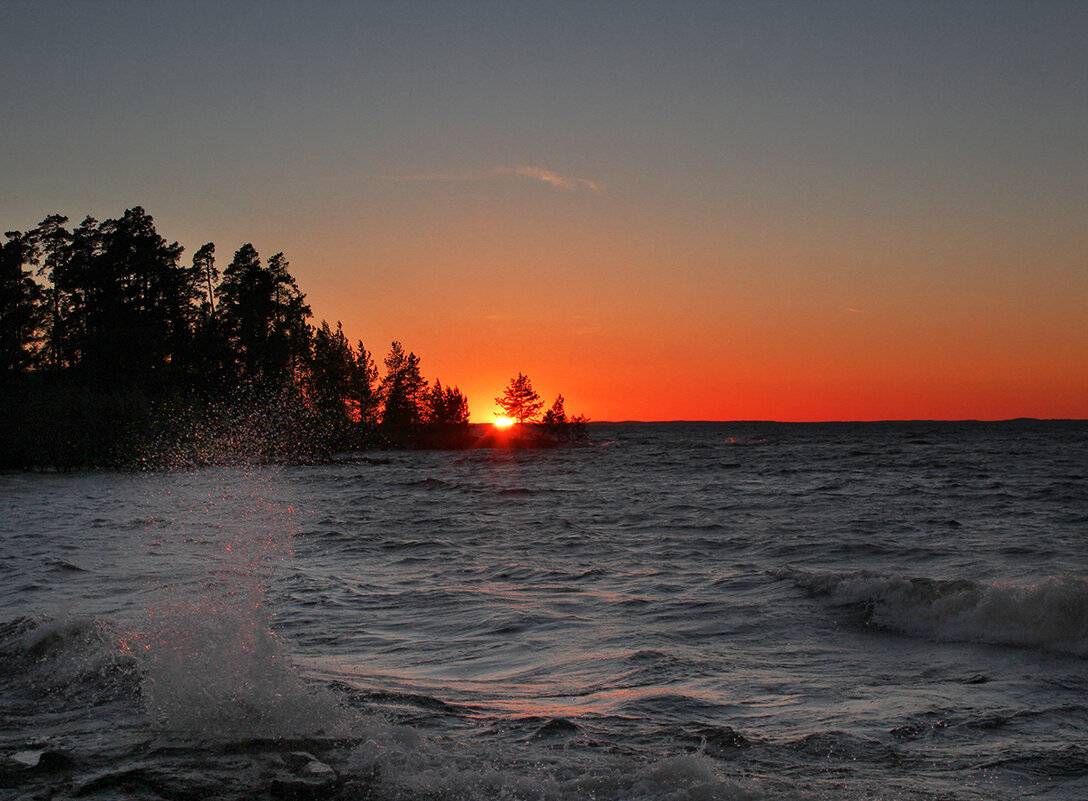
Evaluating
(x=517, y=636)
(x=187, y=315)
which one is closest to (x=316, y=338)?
(x=187, y=315)

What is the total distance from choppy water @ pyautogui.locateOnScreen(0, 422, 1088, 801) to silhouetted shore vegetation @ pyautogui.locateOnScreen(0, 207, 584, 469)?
1371 inches

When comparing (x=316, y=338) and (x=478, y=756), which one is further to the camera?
(x=316, y=338)

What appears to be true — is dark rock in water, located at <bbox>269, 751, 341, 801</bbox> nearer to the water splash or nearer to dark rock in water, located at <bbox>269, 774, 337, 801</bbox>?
dark rock in water, located at <bbox>269, 774, 337, 801</bbox>

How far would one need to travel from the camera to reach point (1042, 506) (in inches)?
1172

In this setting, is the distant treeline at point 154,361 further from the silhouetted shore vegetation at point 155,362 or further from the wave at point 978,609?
the wave at point 978,609

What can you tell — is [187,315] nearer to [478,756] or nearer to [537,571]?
[537,571]

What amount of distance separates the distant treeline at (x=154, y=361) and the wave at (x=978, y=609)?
174 ft

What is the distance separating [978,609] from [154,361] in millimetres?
75004

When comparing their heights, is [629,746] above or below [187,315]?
below

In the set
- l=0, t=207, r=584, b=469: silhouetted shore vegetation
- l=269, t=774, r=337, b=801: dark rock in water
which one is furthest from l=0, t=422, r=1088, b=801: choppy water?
l=0, t=207, r=584, b=469: silhouetted shore vegetation

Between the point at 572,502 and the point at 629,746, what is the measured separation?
28.2m

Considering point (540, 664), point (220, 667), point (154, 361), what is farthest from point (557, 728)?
point (154, 361)

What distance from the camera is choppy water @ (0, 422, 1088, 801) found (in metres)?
5.76

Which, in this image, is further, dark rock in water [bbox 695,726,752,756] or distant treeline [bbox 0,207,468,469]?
distant treeline [bbox 0,207,468,469]
